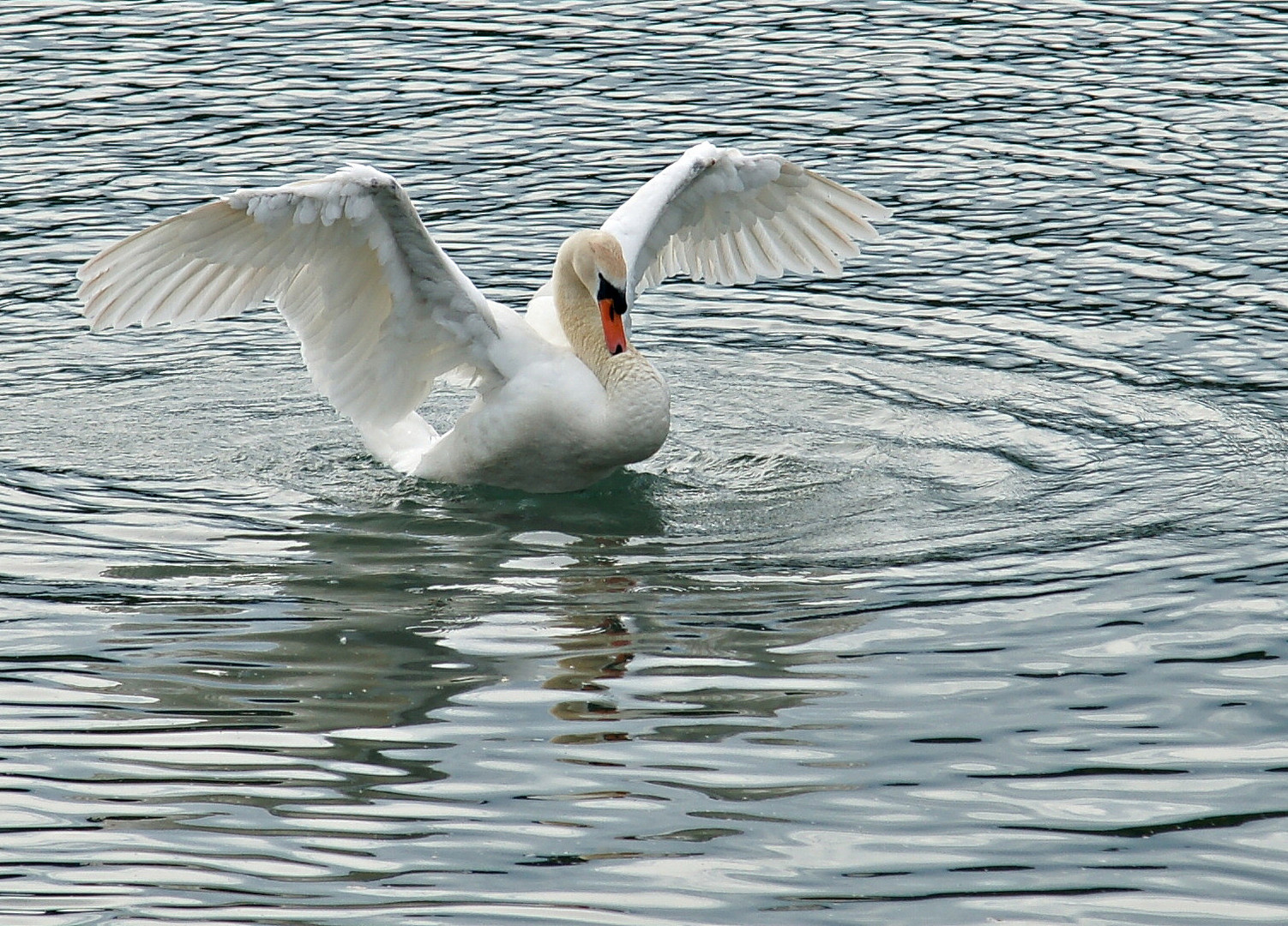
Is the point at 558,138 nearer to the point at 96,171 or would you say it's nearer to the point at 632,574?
the point at 96,171

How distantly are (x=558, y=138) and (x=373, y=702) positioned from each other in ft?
33.2

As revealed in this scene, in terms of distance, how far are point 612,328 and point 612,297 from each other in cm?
19

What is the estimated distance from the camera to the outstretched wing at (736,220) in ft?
40.2

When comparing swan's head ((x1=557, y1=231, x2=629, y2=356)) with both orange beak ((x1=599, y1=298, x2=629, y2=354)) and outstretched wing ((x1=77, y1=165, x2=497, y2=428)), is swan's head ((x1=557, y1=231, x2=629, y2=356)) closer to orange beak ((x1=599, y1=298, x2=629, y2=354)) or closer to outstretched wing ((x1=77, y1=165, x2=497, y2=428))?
orange beak ((x1=599, y1=298, x2=629, y2=354))

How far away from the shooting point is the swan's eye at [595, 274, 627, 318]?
36.7 ft

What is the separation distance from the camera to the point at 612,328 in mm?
11141

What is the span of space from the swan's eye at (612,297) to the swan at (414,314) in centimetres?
1

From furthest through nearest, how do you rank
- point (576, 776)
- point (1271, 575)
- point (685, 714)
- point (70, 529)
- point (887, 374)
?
point (887, 374), point (70, 529), point (1271, 575), point (685, 714), point (576, 776)

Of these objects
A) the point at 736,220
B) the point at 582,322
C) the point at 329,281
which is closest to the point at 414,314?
the point at 329,281

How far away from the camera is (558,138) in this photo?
1741cm

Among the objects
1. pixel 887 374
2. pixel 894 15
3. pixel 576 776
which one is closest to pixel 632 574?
pixel 576 776

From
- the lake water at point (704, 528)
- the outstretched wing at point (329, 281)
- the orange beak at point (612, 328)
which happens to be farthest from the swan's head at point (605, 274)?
the lake water at point (704, 528)

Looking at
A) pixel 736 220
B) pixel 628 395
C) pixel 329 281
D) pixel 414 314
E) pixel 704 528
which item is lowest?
pixel 704 528

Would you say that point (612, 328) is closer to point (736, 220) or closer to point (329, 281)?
point (329, 281)
